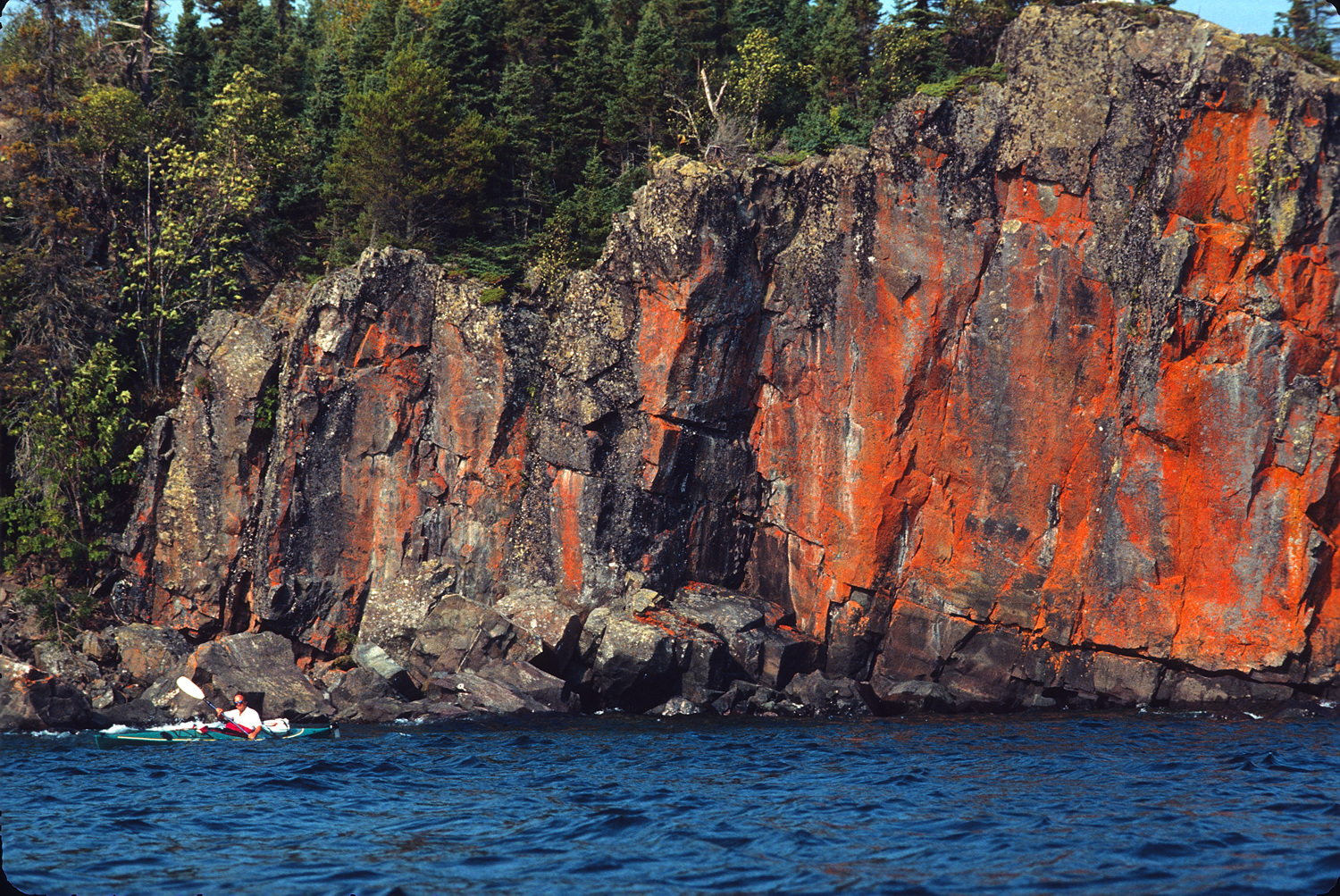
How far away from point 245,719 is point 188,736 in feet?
4.69

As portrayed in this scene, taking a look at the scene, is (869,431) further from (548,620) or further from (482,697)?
(482,697)

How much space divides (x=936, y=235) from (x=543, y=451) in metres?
13.9

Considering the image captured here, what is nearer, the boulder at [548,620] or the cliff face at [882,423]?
the cliff face at [882,423]

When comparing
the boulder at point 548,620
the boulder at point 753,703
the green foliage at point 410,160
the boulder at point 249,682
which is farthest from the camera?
the green foliage at point 410,160

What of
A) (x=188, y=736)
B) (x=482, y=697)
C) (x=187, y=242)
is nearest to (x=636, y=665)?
(x=482, y=697)

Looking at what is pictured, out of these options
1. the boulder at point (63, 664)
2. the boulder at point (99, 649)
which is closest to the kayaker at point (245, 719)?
the boulder at point (63, 664)

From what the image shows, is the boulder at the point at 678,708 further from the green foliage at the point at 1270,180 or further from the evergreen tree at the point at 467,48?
the evergreen tree at the point at 467,48

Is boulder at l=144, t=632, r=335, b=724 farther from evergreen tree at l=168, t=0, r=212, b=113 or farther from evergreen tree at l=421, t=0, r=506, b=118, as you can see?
evergreen tree at l=168, t=0, r=212, b=113

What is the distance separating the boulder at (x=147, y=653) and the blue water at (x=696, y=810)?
445 cm

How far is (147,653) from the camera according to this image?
108 feet

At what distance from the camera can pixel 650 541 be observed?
33625mm

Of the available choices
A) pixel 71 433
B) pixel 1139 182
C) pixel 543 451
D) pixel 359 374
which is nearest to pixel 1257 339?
pixel 1139 182

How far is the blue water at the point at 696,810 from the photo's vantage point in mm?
17141

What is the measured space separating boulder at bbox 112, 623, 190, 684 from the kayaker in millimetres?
4750
